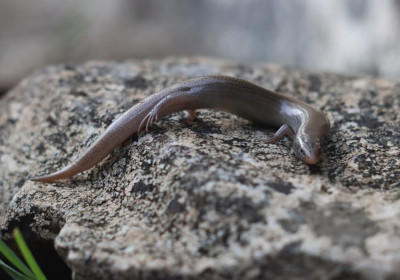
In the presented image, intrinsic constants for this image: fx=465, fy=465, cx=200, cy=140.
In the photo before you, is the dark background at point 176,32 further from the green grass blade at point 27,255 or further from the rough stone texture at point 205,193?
the green grass blade at point 27,255

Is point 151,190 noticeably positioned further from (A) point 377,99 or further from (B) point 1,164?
(A) point 377,99

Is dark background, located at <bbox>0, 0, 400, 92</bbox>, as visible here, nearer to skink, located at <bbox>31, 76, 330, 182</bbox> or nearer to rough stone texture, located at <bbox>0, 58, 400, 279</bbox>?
rough stone texture, located at <bbox>0, 58, 400, 279</bbox>

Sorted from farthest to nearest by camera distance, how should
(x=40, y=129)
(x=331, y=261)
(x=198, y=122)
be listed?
1. (x=40, y=129)
2. (x=198, y=122)
3. (x=331, y=261)

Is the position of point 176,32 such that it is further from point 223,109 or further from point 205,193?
point 205,193

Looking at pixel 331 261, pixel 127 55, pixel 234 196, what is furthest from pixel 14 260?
pixel 127 55

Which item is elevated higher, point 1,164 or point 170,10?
point 170,10
